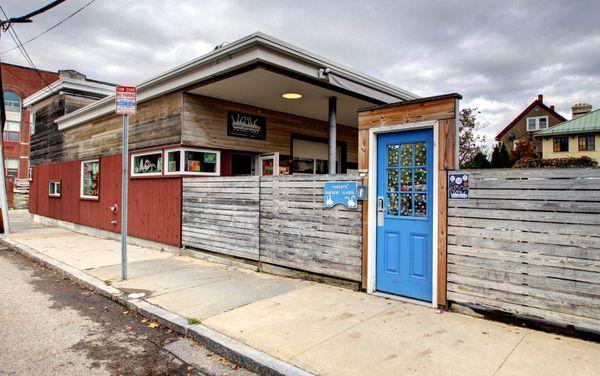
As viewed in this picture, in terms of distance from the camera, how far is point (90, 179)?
45.4 feet

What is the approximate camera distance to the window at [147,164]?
10.0 metres

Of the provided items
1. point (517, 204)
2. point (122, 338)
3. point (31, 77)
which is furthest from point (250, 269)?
point (31, 77)

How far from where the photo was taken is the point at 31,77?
40.0 m

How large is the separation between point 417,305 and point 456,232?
1102 millimetres

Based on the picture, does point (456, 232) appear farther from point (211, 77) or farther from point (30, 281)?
point (30, 281)

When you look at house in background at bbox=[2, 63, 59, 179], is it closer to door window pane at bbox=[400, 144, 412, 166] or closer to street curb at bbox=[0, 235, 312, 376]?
street curb at bbox=[0, 235, 312, 376]

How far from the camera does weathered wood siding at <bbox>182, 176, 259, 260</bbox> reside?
7449mm

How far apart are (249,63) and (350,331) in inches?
192

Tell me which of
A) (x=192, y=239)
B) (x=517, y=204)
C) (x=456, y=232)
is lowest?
(x=192, y=239)

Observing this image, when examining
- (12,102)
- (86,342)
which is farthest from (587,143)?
(12,102)

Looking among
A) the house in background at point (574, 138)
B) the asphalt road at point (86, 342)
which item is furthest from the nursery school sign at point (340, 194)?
the house in background at point (574, 138)

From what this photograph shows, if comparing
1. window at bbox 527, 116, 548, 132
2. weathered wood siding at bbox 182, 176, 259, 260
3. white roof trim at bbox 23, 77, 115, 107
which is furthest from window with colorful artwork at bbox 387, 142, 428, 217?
window at bbox 527, 116, 548, 132

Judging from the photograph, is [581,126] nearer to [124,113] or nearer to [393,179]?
[393,179]

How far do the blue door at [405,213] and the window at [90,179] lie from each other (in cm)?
1101
